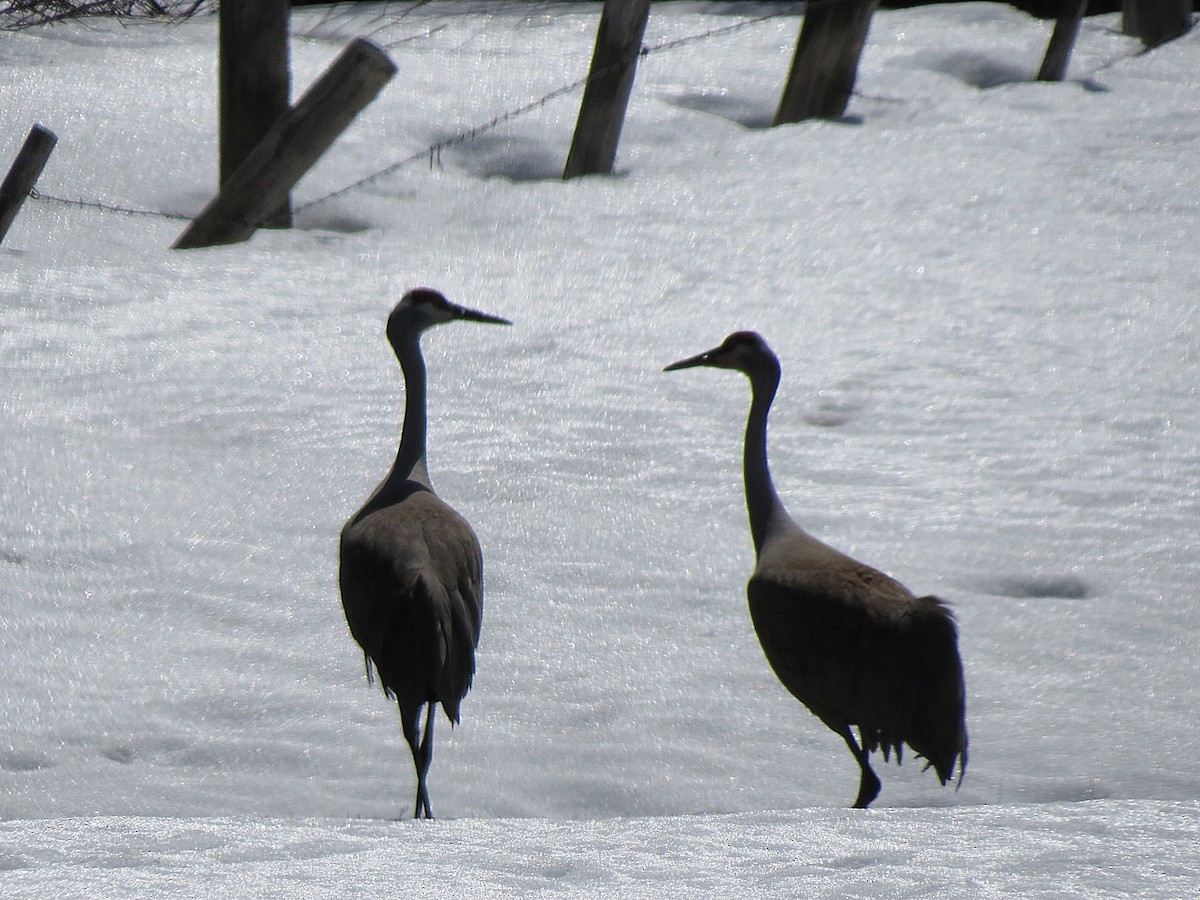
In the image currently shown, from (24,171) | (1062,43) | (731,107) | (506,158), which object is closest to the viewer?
(24,171)

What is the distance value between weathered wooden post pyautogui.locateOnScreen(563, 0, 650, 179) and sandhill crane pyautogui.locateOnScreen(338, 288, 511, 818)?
4.58m

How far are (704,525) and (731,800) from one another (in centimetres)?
181

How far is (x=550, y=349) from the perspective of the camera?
301 inches

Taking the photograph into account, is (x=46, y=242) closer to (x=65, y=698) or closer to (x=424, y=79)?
(x=424, y=79)

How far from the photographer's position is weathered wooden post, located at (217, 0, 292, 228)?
320 inches

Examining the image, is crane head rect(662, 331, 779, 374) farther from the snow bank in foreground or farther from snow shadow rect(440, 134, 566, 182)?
snow shadow rect(440, 134, 566, 182)

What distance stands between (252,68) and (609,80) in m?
2.04

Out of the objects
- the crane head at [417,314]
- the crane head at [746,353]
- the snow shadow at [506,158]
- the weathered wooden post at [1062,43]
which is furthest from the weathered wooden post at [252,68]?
the weathered wooden post at [1062,43]

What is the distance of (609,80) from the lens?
29.3 ft

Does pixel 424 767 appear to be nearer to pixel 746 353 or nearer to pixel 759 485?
pixel 759 485

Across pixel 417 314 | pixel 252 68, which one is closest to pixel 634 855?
pixel 417 314

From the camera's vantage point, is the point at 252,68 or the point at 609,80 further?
the point at 609,80

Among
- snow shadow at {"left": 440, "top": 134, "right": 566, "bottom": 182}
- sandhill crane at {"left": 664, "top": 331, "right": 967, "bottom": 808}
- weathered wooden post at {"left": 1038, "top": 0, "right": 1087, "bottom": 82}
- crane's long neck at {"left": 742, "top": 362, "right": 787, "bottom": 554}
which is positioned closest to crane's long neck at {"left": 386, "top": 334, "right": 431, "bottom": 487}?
crane's long neck at {"left": 742, "top": 362, "right": 787, "bottom": 554}

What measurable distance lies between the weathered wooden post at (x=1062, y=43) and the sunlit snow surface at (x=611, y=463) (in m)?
0.20
